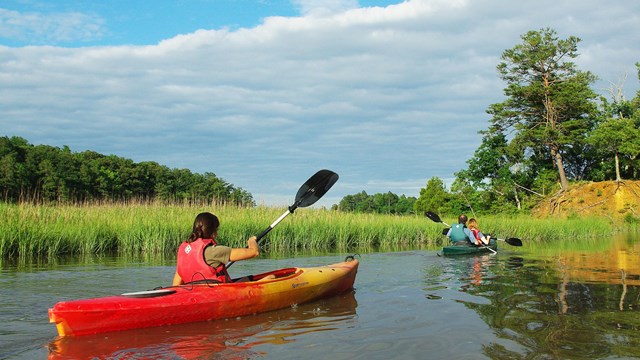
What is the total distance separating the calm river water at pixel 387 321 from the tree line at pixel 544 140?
2643cm

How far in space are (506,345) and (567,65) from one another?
3401cm

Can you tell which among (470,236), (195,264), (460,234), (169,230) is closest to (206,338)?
(195,264)

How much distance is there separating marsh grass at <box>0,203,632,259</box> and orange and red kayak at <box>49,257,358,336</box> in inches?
263

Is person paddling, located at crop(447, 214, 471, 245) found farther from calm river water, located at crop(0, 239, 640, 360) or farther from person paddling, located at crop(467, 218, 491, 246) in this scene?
calm river water, located at crop(0, 239, 640, 360)

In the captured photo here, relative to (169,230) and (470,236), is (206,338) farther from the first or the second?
(470,236)

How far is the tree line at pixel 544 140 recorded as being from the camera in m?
34.1

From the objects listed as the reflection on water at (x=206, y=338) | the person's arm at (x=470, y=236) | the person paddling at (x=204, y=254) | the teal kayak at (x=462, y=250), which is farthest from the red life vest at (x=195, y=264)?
the person's arm at (x=470, y=236)

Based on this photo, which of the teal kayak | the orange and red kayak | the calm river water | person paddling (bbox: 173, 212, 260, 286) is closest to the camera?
the calm river water

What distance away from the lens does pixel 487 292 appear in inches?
291

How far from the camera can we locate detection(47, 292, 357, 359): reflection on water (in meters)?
4.54

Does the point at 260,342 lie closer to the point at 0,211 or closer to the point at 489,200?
the point at 0,211

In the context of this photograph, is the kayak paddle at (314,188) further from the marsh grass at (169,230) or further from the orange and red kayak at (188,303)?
the marsh grass at (169,230)

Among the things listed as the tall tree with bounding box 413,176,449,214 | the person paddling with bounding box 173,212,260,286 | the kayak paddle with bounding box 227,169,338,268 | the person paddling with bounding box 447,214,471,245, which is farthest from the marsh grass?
the tall tree with bounding box 413,176,449,214

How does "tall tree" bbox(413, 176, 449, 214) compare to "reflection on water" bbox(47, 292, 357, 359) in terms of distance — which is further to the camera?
"tall tree" bbox(413, 176, 449, 214)
